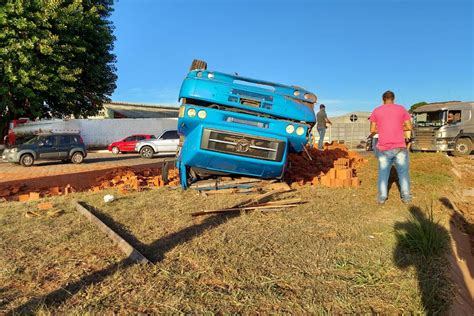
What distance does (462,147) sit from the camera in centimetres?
1644

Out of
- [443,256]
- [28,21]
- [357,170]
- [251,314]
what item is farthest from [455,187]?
[28,21]

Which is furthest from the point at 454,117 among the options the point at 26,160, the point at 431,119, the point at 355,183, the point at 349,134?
the point at 26,160

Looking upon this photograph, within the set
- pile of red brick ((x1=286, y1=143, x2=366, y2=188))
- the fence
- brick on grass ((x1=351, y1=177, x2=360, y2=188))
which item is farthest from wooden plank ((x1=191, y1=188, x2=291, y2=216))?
the fence

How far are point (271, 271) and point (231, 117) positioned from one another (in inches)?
124

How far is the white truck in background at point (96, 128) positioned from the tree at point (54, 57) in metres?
1.10

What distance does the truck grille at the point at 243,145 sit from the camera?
574 centimetres

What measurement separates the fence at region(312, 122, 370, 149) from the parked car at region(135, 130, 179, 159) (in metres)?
13.0

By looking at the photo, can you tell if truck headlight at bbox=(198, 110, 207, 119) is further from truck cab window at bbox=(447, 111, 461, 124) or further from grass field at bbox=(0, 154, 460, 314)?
truck cab window at bbox=(447, 111, 461, 124)

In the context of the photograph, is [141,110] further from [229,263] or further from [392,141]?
[229,263]

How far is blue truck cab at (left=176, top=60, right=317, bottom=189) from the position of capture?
5738mm

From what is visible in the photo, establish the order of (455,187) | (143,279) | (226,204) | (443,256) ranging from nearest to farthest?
(143,279) → (443,256) → (226,204) → (455,187)

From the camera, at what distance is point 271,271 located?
3129 millimetres

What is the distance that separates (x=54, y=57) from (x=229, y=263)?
21249 mm

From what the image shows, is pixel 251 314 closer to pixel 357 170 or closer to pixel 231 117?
pixel 231 117
